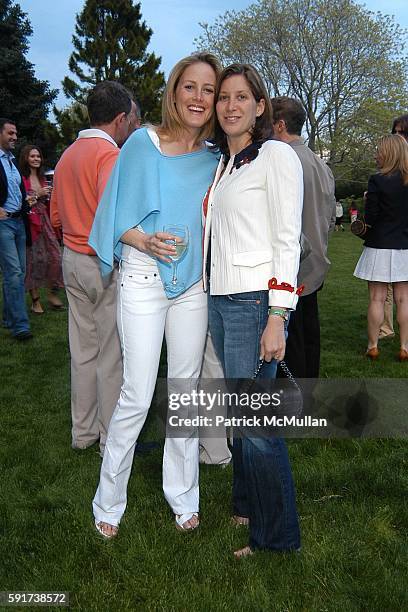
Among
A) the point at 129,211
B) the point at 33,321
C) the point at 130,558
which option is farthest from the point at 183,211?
the point at 33,321

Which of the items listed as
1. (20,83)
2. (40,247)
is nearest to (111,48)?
(20,83)

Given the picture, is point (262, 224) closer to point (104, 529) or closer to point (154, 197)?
point (154, 197)

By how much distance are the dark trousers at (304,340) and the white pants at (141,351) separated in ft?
4.29

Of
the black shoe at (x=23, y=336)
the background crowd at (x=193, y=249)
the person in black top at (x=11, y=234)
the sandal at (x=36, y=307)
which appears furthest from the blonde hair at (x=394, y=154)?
the sandal at (x=36, y=307)

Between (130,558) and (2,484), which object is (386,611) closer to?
(130,558)

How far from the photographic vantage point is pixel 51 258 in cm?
823

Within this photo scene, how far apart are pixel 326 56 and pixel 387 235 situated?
101 feet

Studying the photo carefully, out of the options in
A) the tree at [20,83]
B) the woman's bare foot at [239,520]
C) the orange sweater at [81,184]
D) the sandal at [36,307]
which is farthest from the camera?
the tree at [20,83]

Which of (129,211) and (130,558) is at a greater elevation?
(129,211)

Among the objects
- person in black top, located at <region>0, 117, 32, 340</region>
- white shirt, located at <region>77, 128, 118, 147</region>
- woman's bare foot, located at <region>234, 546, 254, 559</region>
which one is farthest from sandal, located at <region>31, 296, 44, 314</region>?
woman's bare foot, located at <region>234, 546, 254, 559</region>

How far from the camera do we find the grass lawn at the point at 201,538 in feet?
7.91

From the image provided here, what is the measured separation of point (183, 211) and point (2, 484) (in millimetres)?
1941

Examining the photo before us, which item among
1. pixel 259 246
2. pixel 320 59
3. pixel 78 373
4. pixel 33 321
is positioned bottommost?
pixel 33 321

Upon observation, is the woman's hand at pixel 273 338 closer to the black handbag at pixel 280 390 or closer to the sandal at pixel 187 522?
the black handbag at pixel 280 390
